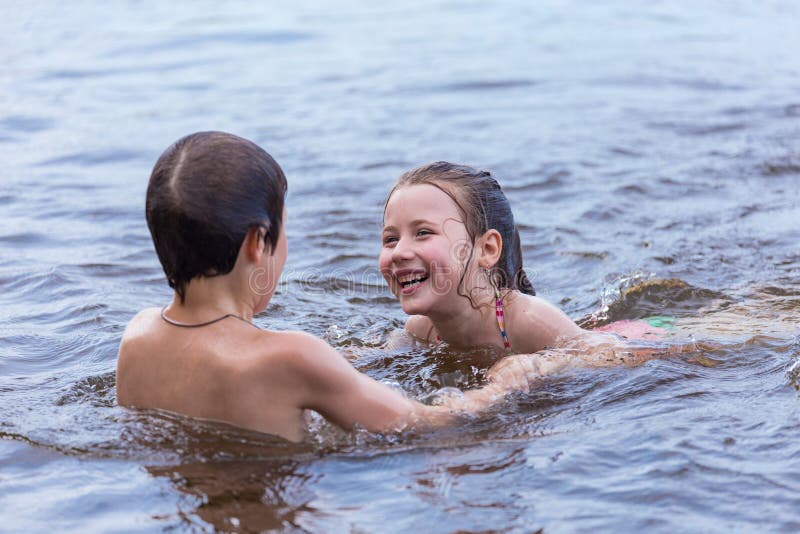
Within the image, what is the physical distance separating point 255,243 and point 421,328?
6.50 feet

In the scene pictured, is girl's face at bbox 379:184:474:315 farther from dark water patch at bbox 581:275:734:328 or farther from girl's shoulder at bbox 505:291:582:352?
dark water patch at bbox 581:275:734:328

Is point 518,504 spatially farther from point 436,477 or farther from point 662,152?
point 662,152

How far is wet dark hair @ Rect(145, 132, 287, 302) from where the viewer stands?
9.87 ft

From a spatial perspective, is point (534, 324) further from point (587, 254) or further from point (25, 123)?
point (25, 123)

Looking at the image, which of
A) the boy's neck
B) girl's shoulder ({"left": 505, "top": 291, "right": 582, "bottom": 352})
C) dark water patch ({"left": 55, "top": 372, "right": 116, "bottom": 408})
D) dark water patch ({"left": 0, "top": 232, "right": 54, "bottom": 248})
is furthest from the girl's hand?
dark water patch ({"left": 0, "top": 232, "right": 54, "bottom": 248})

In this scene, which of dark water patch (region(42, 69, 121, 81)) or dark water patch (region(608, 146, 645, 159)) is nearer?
dark water patch (region(608, 146, 645, 159))

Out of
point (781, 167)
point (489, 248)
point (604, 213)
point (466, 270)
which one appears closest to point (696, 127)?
point (781, 167)

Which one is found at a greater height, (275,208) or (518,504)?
(275,208)

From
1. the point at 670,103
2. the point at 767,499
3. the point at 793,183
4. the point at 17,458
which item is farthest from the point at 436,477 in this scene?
the point at 670,103

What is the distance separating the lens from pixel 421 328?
5004 mm

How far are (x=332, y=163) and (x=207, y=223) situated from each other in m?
5.78

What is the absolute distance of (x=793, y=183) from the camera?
7797mm

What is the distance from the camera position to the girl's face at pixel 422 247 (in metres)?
4.23

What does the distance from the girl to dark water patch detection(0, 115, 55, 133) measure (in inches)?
259
